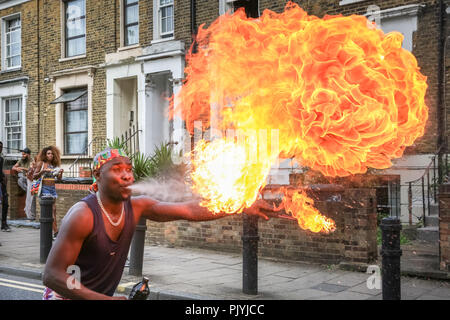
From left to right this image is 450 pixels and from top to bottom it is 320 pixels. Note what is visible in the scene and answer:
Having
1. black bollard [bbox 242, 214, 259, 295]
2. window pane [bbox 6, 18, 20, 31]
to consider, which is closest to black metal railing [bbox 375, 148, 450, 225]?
black bollard [bbox 242, 214, 259, 295]

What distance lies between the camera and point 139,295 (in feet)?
9.20

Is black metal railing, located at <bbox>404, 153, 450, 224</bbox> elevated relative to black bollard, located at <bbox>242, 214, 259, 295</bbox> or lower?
elevated

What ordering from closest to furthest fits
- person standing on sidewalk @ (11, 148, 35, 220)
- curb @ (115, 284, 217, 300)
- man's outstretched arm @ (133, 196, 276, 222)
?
man's outstretched arm @ (133, 196, 276, 222), curb @ (115, 284, 217, 300), person standing on sidewalk @ (11, 148, 35, 220)

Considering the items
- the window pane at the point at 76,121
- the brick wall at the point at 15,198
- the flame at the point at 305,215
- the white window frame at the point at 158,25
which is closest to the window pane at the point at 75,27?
the window pane at the point at 76,121

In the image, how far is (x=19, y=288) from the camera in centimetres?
694

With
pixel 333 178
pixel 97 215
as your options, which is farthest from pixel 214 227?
pixel 97 215

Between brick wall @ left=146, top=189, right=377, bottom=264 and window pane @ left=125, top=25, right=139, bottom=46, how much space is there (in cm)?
923

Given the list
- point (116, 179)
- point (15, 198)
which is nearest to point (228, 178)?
point (116, 179)

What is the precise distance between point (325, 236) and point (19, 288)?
4810 millimetres

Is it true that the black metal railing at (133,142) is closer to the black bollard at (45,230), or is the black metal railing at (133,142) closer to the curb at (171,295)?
the black bollard at (45,230)

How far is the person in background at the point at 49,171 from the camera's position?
10800 mm

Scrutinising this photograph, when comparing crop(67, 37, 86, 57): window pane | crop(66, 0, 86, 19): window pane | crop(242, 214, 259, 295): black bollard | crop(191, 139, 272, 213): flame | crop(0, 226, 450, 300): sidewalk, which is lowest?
crop(0, 226, 450, 300): sidewalk

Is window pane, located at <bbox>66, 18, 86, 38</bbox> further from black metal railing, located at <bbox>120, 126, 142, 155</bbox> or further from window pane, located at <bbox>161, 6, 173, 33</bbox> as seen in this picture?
black metal railing, located at <bbox>120, 126, 142, 155</bbox>

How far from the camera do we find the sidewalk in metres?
6.23
